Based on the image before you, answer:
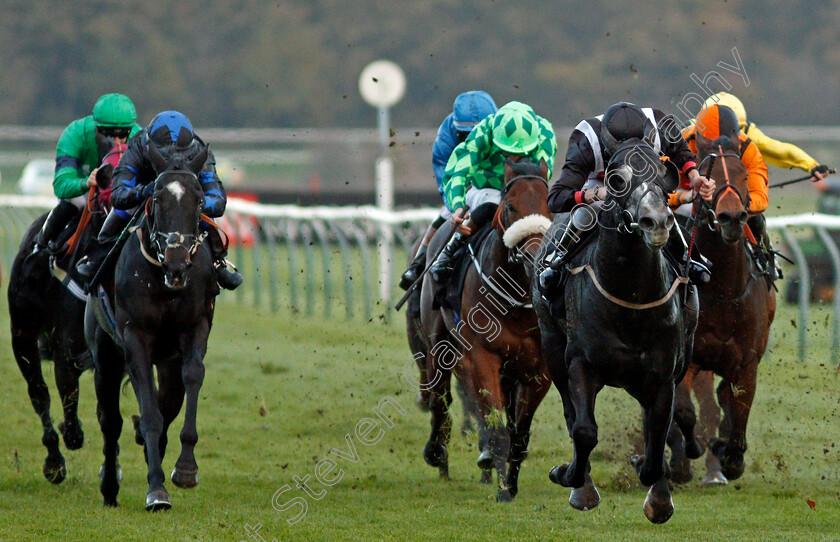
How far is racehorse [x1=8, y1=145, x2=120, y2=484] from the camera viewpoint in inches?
306

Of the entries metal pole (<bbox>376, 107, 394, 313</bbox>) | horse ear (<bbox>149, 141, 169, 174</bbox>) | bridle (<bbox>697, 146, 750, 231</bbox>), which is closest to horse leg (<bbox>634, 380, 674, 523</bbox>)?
bridle (<bbox>697, 146, 750, 231</bbox>)

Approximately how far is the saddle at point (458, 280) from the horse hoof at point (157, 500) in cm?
192

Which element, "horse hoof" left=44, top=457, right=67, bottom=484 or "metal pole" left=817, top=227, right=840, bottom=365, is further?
"metal pole" left=817, top=227, right=840, bottom=365

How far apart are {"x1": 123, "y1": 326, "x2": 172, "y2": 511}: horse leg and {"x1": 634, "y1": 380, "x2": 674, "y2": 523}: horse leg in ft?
7.95

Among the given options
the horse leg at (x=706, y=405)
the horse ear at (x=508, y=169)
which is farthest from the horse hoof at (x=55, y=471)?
the horse leg at (x=706, y=405)

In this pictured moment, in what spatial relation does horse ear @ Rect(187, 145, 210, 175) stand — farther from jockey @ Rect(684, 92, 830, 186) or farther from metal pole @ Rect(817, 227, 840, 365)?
metal pole @ Rect(817, 227, 840, 365)

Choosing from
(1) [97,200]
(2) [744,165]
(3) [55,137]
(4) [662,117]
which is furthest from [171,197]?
(3) [55,137]

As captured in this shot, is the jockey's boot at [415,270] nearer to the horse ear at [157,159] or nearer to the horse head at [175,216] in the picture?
the horse head at [175,216]

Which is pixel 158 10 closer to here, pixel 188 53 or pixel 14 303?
pixel 188 53

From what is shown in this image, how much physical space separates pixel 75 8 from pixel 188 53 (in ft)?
11.1

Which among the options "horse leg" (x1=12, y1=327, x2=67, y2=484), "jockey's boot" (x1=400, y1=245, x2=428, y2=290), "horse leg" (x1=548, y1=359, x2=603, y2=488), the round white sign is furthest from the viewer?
the round white sign

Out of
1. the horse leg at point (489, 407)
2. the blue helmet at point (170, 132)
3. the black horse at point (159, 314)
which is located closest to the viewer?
the black horse at point (159, 314)

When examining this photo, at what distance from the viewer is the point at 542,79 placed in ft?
112

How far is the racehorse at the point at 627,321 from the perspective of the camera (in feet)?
17.4
